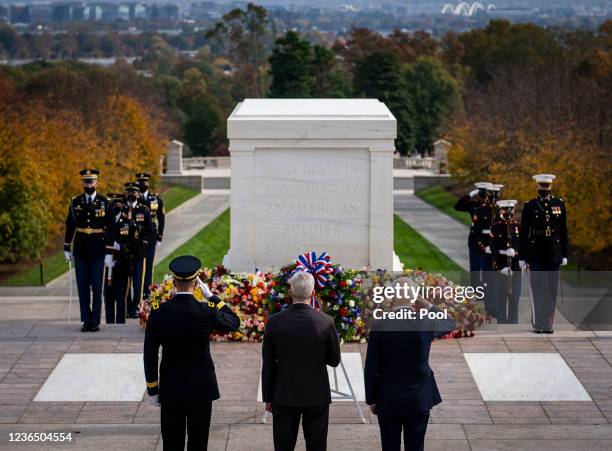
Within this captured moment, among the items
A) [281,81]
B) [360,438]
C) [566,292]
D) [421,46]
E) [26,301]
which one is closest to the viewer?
[360,438]

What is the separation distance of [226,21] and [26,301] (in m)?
66.4

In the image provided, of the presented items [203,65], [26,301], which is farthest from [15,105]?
[203,65]

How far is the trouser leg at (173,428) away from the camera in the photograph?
771cm

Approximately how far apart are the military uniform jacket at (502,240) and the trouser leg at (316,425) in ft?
19.6

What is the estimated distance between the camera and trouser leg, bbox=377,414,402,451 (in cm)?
746

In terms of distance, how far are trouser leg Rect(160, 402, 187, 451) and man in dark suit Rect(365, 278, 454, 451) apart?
1191mm

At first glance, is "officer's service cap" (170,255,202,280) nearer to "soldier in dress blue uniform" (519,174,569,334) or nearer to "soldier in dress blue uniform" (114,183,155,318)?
"soldier in dress blue uniform" (519,174,569,334)

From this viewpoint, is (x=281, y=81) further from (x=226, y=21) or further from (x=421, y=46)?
(x=421, y=46)

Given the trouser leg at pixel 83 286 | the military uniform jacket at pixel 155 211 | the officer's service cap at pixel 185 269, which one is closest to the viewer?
the officer's service cap at pixel 185 269

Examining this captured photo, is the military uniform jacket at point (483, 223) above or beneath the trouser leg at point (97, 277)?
above

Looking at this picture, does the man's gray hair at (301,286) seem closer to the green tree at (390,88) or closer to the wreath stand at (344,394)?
the wreath stand at (344,394)

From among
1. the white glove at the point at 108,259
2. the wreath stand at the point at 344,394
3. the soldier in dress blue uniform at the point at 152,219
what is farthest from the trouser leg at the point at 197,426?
the soldier in dress blue uniform at the point at 152,219

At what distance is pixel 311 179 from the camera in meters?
12.6

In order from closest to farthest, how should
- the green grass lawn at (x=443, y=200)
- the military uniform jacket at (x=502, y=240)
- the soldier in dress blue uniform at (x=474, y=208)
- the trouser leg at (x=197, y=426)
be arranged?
1. the trouser leg at (x=197, y=426)
2. the military uniform jacket at (x=502, y=240)
3. the soldier in dress blue uniform at (x=474, y=208)
4. the green grass lawn at (x=443, y=200)
